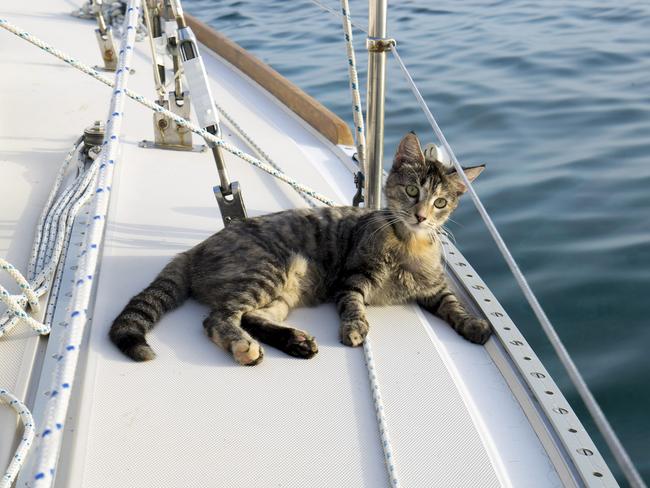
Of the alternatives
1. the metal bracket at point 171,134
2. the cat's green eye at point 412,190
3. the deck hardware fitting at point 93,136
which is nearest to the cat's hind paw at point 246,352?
the cat's green eye at point 412,190

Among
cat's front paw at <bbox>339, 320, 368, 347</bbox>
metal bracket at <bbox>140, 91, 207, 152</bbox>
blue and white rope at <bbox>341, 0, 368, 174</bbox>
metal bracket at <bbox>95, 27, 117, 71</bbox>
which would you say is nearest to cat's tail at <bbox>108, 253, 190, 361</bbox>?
cat's front paw at <bbox>339, 320, 368, 347</bbox>

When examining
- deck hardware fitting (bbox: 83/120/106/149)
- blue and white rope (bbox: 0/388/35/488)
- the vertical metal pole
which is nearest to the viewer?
blue and white rope (bbox: 0/388/35/488)

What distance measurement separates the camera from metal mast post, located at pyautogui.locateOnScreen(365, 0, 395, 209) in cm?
222

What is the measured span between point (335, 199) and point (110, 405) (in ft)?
4.67

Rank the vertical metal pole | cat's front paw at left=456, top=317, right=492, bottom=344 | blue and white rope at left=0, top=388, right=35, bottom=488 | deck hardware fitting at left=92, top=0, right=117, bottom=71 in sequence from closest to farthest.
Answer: blue and white rope at left=0, top=388, right=35, bottom=488, cat's front paw at left=456, top=317, right=492, bottom=344, the vertical metal pole, deck hardware fitting at left=92, top=0, right=117, bottom=71

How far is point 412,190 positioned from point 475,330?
21.1 inches

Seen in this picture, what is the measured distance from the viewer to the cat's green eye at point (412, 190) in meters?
2.36

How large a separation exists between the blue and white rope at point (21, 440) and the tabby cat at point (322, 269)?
374mm

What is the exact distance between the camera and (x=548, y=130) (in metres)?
4.46

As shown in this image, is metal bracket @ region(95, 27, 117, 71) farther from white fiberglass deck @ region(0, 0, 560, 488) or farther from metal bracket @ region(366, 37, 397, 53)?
metal bracket @ region(366, 37, 397, 53)

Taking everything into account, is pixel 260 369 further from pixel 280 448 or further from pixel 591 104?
pixel 591 104

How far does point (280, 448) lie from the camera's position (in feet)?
5.32

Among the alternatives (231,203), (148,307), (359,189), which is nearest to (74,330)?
(148,307)

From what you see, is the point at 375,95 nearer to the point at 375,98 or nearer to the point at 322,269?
the point at 375,98
